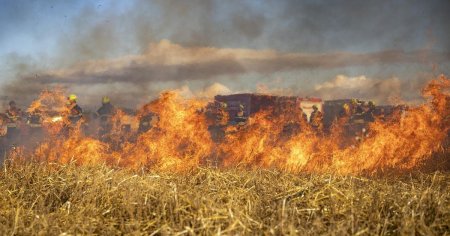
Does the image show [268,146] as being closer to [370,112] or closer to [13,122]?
[370,112]

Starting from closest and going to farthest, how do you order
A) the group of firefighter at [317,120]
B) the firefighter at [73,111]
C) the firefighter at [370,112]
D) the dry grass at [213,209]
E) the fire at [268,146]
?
the dry grass at [213,209], the fire at [268,146], the group of firefighter at [317,120], the firefighter at [73,111], the firefighter at [370,112]

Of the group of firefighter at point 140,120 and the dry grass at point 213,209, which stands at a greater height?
the group of firefighter at point 140,120

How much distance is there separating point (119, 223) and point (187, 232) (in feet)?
3.29

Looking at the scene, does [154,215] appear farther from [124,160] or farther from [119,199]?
[124,160]

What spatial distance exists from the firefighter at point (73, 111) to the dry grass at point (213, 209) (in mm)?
12698

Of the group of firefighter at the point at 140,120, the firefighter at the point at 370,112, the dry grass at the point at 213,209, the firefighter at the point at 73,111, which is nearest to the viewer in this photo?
the dry grass at the point at 213,209

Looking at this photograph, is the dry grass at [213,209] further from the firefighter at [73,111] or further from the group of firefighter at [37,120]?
Answer: the firefighter at [73,111]

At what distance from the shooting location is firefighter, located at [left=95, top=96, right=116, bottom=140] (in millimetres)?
→ 17984

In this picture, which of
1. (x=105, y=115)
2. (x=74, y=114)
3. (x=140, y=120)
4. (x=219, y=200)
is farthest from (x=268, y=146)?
(x=74, y=114)

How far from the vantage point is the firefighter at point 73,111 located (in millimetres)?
17966

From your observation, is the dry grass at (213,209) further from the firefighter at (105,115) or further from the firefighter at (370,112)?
the firefighter at (370,112)

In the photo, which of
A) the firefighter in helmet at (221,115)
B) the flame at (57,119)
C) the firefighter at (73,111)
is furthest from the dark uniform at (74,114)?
the firefighter in helmet at (221,115)

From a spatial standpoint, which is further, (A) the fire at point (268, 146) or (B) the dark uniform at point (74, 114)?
(B) the dark uniform at point (74, 114)

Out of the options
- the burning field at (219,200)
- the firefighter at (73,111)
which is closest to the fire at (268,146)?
the burning field at (219,200)
